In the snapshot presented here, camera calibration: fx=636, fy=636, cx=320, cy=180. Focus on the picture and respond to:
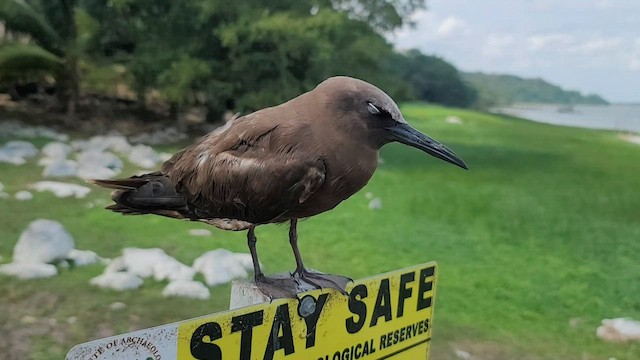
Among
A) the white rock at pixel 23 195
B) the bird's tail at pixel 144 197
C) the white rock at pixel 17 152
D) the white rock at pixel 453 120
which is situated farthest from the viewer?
the white rock at pixel 453 120

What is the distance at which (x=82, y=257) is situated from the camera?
2305 mm

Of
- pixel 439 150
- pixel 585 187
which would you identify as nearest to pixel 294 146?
pixel 439 150

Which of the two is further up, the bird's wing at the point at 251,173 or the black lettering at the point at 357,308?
the bird's wing at the point at 251,173

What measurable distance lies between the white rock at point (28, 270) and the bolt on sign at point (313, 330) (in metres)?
1.54

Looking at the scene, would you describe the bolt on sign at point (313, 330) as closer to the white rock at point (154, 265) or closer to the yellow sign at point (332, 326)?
the yellow sign at point (332, 326)

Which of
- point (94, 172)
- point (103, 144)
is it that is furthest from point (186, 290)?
point (103, 144)

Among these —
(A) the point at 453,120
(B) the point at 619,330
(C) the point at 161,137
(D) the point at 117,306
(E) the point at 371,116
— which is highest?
(A) the point at 453,120

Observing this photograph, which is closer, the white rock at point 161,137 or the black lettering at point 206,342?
the black lettering at point 206,342

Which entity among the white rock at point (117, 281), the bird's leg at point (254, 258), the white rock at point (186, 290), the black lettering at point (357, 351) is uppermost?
the bird's leg at point (254, 258)

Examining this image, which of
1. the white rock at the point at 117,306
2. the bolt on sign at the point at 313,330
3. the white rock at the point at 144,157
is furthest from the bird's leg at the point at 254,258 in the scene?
the white rock at the point at 144,157

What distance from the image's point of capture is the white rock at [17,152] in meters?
3.60

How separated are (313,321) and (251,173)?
230mm

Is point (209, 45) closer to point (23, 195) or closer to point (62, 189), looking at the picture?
point (62, 189)

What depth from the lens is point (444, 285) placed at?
8.14 feet
